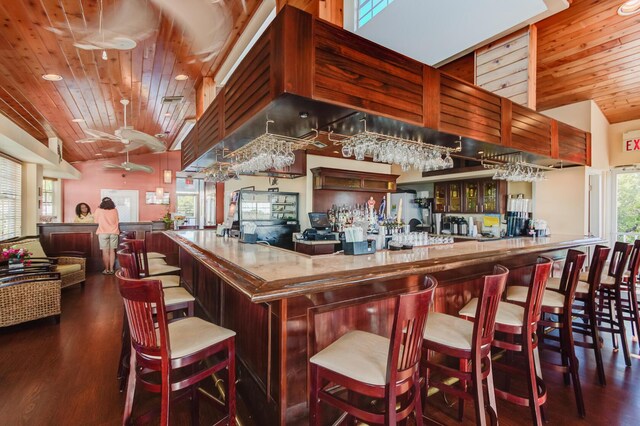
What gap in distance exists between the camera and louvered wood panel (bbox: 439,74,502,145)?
2.70 m

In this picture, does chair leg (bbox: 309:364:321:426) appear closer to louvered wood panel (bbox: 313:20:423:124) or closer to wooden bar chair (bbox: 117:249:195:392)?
wooden bar chair (bbox: 117:249:195:392)

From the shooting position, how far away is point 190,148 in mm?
4543

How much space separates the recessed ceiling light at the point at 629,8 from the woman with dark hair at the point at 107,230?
27.9 feet

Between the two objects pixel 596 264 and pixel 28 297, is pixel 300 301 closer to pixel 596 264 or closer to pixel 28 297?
pixel 596 264

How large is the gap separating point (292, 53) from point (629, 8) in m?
3.76

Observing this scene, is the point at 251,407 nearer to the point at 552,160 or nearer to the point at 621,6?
the point at 552,160

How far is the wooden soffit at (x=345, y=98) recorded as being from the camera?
1849mm

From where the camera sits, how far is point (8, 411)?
2137mm

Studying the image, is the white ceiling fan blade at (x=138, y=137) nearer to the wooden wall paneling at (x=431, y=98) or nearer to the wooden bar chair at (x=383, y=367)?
the wooden wall paneling at (x=431, y=98)

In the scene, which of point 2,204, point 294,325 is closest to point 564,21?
point 294,325

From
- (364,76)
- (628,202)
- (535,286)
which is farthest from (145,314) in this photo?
(628,202)

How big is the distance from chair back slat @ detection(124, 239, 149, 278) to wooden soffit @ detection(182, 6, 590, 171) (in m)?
1.22

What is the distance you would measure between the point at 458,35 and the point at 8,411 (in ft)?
17.2

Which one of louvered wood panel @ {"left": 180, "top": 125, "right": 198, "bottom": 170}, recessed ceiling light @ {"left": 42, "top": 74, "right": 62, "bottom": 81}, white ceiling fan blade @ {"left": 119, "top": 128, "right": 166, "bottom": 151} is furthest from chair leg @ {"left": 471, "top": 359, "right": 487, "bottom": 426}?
recessed ceiling light @ {"left": 42, "top": 74, "right": 62, "bottom": 81}
